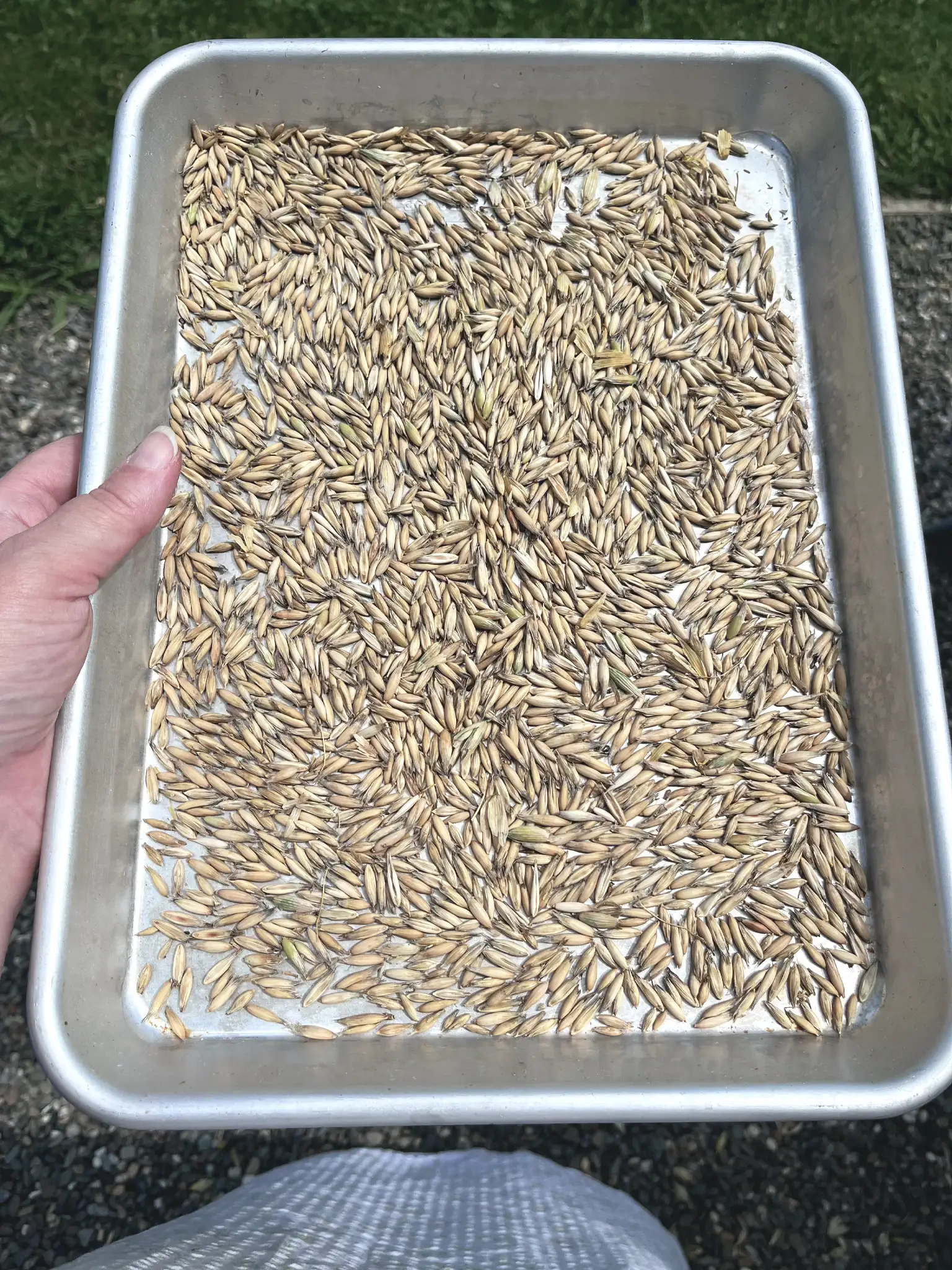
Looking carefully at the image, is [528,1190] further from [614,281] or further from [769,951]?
[614,281]

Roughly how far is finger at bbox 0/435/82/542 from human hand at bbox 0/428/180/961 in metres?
0.32

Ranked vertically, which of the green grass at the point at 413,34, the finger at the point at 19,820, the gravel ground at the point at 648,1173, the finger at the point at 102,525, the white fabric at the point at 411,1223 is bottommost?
the gravel ground at the point at 648,1173

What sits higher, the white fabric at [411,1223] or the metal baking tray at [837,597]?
the metal baking tray at [837,597]

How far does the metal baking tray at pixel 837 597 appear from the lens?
1218 millimetres

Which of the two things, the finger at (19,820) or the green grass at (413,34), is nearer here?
the finger at (19,820)

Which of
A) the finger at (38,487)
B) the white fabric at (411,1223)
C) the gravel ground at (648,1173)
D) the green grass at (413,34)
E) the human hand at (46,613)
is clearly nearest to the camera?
the white fabric at (411,1223)

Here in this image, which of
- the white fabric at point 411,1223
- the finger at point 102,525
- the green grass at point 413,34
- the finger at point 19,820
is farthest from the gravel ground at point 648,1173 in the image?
the green grass at point 413,34

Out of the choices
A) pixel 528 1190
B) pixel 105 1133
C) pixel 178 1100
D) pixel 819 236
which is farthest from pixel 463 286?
pixel 105 1133

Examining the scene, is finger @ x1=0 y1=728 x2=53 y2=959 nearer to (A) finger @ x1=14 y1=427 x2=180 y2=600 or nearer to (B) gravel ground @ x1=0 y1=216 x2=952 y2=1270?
(A) finger @ x1=14 y1=427 x2=180 y2=600

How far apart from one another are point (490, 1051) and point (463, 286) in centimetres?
117

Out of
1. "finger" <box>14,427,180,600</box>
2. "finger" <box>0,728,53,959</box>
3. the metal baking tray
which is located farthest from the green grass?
"finger" <box>0,728,53,959</box>

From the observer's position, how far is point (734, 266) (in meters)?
1.69

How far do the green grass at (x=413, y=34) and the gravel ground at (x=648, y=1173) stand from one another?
7.00ft

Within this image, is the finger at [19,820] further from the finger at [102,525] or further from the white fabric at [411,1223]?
the white fabric at [411,1223]
